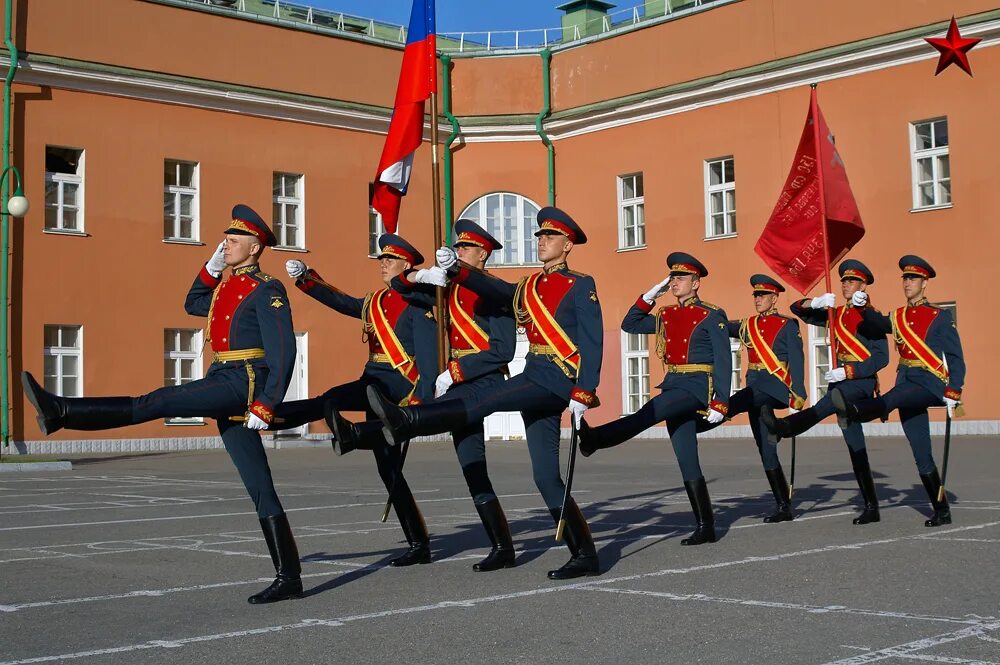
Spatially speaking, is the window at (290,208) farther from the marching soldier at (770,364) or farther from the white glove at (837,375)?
the white glove at (837,375)

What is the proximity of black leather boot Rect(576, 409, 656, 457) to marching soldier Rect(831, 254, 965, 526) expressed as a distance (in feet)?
8.03

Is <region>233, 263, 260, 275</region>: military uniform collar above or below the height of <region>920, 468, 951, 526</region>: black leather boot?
above

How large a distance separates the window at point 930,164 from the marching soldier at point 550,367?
828 inches

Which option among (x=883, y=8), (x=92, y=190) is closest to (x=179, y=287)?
(x=92, y=190)

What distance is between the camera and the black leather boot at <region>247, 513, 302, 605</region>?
697 centimetres

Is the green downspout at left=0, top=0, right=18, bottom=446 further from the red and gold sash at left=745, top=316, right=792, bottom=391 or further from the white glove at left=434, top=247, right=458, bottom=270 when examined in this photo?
the white glove at left=434, top=247, right=458, bottom=270

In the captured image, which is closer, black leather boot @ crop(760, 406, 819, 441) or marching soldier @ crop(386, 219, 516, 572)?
marching soldier @ crop(386, 219, 516, 572)

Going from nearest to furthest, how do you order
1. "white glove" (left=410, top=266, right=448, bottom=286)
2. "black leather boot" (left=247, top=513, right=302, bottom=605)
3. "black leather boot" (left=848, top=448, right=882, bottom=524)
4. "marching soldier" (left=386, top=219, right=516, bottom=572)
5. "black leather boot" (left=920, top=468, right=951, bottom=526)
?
"black leather boot" (left=247, top=513, right=302, bottom=605) < "white glove" (left=410, top=266, right=448, bottom=286) < "marching soldier" (left=386, top=219, right=516, bottom=572) < "black leather boot" (left=920, top=468, right=951, bottom=526) < "black leather boot" (left=848, top=448, right=882, bottom=524)

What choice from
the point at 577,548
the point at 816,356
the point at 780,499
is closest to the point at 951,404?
the point at 780,499

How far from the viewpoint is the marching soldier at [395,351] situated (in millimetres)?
8633

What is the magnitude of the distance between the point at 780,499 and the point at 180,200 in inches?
820

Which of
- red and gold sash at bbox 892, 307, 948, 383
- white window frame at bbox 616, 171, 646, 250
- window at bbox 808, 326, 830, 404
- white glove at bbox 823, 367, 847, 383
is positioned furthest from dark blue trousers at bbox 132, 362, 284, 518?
white window frame at bbox 616, 171, 646, 250

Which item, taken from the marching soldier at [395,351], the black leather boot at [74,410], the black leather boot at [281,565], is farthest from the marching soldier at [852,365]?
the black leather boot at [74,410]

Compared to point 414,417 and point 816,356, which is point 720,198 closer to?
point 816,356
